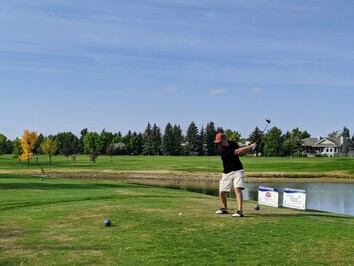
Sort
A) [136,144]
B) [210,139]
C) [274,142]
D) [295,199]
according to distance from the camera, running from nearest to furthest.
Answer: [295,199] < [274,142] < [210,139] < [136,144]

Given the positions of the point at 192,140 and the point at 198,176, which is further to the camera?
the point at 192,140

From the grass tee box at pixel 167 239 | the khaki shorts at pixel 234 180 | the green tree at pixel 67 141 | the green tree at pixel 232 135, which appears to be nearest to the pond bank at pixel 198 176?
the khaki shorts at pixel 234 180

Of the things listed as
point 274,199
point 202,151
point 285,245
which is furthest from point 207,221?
point 202,151

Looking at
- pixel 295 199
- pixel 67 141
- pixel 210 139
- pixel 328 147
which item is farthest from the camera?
pixel 67 141

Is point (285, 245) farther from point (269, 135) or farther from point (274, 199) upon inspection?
point (269, 135)

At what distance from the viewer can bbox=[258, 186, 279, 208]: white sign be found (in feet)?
68.0

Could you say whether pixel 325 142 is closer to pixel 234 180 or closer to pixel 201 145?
pixel 201 145

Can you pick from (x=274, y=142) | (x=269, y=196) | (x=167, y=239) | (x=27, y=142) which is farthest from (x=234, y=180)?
(x=274, y=142)

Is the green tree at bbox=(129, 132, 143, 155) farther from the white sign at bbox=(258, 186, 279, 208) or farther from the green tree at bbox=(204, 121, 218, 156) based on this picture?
the white sign at bbox=(258, 186, 279, 208)

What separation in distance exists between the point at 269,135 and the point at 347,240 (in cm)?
13979

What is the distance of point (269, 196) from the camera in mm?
21297

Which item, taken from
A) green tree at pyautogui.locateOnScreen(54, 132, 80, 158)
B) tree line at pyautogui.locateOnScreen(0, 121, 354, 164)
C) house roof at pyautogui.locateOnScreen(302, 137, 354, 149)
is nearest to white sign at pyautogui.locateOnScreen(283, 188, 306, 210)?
tree line at pyautogui.locateOnScreen(0, 121, 354, 164)

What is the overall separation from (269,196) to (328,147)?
159 m

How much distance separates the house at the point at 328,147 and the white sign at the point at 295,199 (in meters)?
151
